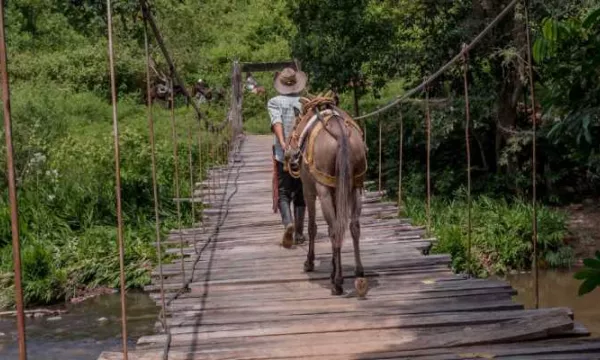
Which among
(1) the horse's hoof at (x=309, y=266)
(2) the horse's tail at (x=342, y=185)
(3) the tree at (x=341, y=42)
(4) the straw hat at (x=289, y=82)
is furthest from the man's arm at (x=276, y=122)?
(3) the tree at (x=341, y=42)

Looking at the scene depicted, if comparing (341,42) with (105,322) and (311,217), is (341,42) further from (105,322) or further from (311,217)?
(311,217)

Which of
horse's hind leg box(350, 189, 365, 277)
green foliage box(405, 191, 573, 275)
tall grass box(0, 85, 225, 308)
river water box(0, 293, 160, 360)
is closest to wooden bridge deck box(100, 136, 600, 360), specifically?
horse's hind leg box(350, 189, 365, 277)

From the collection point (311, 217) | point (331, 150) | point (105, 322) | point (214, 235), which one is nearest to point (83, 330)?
point (105, 322)

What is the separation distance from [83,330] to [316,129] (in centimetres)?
411

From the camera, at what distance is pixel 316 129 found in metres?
4.21

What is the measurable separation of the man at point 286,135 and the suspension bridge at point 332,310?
17cm

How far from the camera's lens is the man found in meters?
5.38

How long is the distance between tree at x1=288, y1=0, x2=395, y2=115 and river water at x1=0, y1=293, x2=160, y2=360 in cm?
405

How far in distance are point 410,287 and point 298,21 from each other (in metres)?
7.55

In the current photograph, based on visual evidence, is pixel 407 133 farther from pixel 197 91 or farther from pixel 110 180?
pixel 197 91

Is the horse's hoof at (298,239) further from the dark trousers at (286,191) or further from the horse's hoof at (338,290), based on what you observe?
the horse's hoof at (338,290)

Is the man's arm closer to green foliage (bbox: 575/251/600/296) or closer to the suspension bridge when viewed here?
the suspension bridge

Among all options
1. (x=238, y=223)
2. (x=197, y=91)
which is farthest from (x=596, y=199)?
(x=197, y=91)

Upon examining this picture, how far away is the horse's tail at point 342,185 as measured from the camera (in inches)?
156
